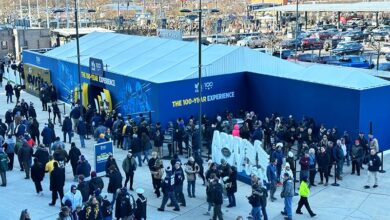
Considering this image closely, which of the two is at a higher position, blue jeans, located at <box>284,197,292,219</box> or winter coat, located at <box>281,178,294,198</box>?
winter coat, located at <box>281,178,294,198</box>

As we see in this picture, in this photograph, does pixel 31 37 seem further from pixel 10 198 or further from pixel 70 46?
pixel 10 198

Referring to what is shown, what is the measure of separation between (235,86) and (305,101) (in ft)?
11.4

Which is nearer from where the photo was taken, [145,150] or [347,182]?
[347,182]

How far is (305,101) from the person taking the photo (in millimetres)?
21719

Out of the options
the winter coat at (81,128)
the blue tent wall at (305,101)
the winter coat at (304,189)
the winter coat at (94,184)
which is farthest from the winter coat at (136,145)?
the blue tent wall at (305,101)

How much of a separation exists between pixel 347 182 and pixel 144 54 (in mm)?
13190

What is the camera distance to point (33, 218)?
1414 centimetres

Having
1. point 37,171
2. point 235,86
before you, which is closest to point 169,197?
point 37,171

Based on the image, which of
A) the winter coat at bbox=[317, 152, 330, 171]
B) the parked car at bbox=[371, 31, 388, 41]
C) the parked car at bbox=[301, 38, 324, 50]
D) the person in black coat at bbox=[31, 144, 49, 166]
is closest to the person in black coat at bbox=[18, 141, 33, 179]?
the person in black coat at bbox=[31, 144, 49, 166]

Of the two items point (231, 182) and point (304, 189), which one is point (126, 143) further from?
point (304, 189)

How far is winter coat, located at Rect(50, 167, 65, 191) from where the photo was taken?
14294 mm

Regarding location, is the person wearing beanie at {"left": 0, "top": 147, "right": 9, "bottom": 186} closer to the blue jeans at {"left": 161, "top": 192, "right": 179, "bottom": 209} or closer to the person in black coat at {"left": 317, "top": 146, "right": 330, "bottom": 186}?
the blue jeans at {"left": 161, "top": 192, "right": 179, "bottom": 209}

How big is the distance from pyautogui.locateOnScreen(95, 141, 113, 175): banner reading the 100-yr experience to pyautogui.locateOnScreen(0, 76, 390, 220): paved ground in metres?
0.39

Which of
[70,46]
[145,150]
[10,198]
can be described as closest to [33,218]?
[10,198]
